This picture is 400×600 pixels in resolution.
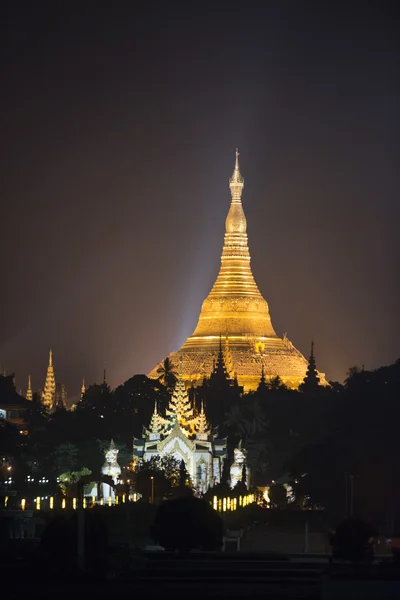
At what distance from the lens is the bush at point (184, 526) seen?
104250 mm

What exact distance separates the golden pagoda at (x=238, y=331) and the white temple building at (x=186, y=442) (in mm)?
32014

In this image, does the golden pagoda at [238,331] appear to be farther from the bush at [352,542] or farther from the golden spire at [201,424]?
the bush at [352,542]

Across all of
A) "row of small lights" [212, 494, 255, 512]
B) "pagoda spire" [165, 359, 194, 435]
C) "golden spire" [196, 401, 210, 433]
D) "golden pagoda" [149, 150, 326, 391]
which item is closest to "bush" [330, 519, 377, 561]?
"row of small lights" [212, 494, 255, 512]

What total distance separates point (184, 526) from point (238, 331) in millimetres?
92470

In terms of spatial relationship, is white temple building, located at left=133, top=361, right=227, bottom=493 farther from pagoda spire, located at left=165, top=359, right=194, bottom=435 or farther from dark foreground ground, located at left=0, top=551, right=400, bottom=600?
dark foreground ground, located at left=0, top=551, right=400, bottom=600

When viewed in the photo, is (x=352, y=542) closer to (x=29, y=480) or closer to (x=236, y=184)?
(x=29, y=480)

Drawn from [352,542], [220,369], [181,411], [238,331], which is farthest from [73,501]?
[238,331]

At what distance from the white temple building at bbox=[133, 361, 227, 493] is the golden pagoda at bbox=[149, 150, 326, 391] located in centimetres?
3201

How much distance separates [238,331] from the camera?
645 feet

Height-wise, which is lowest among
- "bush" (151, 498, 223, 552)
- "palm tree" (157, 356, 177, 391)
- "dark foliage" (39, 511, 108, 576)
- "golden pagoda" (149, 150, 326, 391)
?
"dark foliage" (39, 511, 108, 576)

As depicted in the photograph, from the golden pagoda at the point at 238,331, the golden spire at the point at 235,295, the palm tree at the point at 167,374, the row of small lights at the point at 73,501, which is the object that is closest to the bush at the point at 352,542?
the row of small lights at the point at 73,501

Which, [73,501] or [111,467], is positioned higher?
[111,467]

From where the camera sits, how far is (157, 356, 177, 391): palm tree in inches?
7165

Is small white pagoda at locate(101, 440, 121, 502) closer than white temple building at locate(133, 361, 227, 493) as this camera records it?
Yes
